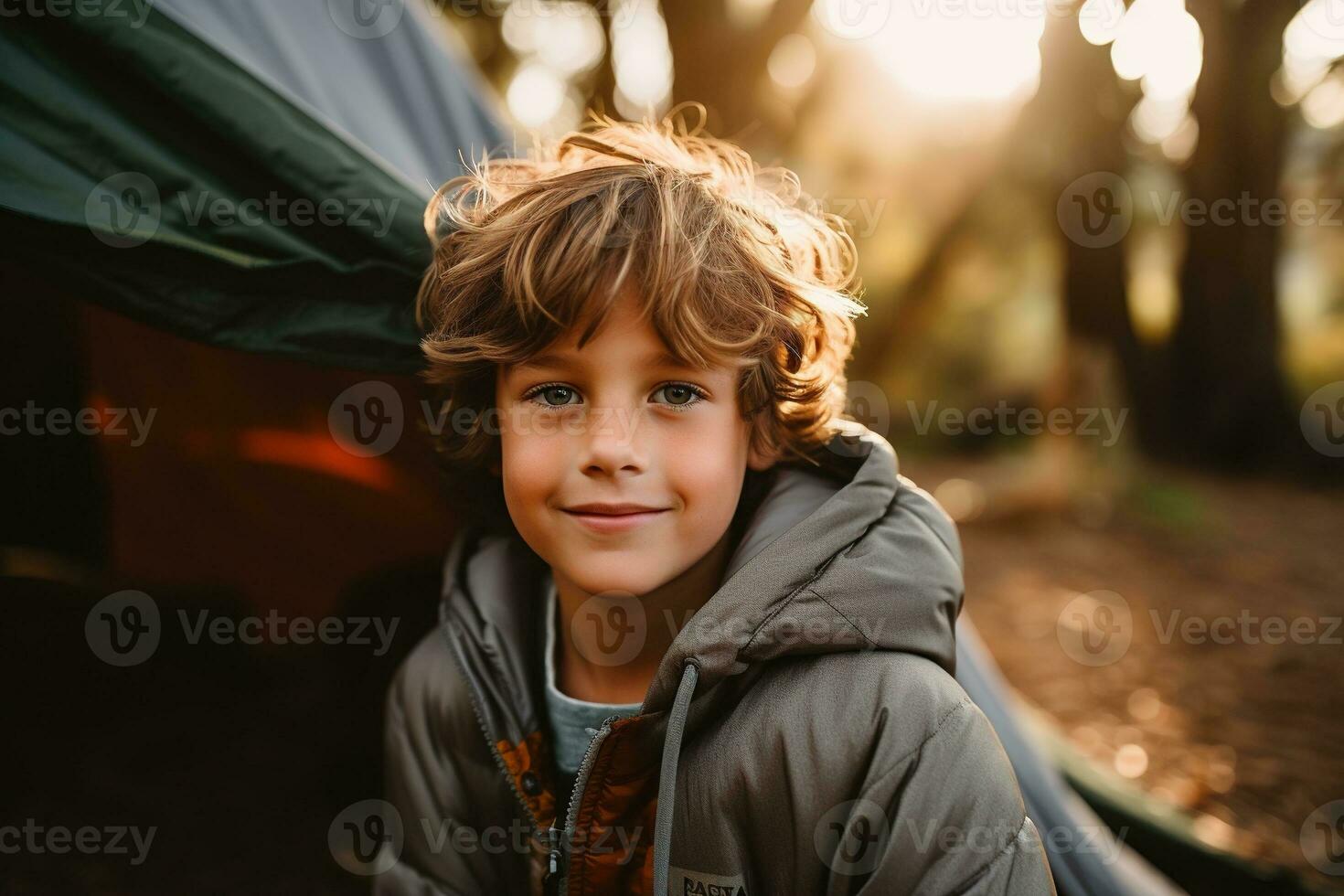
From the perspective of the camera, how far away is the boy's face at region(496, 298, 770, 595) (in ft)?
4.56

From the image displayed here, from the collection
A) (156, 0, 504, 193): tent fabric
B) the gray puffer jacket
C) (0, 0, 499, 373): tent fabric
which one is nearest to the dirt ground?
the gray puffer jacket

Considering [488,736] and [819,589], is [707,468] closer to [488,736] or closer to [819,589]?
[819,589]

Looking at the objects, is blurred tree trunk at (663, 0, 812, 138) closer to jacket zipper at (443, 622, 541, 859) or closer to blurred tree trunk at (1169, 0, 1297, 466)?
blurred tree trunk at (1169, 0, 1297, 466)

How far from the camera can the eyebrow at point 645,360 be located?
1391 millimetres

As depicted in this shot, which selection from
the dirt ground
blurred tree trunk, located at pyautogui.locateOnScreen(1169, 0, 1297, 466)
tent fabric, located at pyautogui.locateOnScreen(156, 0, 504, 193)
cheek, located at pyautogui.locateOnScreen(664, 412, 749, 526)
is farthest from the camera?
blurred tree trunk, located at pyautogui.locateOnScreen(1169, 0, 1297, 466)

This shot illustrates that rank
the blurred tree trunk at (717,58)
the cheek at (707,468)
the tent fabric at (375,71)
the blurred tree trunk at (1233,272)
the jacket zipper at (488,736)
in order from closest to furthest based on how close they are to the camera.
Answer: the cheek at (707,468) < the jacket zipper at (488,736) < the tent fabric at (375,71) < the blurred tree trunk at (717,58) < the blurred tree trunk at (1233,272)

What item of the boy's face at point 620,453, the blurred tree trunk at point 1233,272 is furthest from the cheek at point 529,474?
the blurred tree trunk at point 1233,272

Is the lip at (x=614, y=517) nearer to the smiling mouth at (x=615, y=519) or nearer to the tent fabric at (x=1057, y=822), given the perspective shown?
the smiling mouth at (x=615, y=519)

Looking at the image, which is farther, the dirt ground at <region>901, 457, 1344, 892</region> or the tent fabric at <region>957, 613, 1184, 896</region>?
the dirt ground at <region>901, 457, 1344, 892</region>

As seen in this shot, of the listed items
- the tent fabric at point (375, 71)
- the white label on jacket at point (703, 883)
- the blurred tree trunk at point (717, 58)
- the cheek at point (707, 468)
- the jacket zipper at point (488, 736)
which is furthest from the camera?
the blurred tree trunk at point (717, 58)

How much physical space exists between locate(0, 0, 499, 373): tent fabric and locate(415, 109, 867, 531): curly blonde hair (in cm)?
13

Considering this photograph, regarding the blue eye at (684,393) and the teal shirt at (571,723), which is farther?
the teal shirt at (571,723)

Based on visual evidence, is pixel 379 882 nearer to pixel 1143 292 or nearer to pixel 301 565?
pixel 301 565

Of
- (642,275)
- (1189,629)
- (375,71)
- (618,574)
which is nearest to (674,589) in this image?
(618,574)
